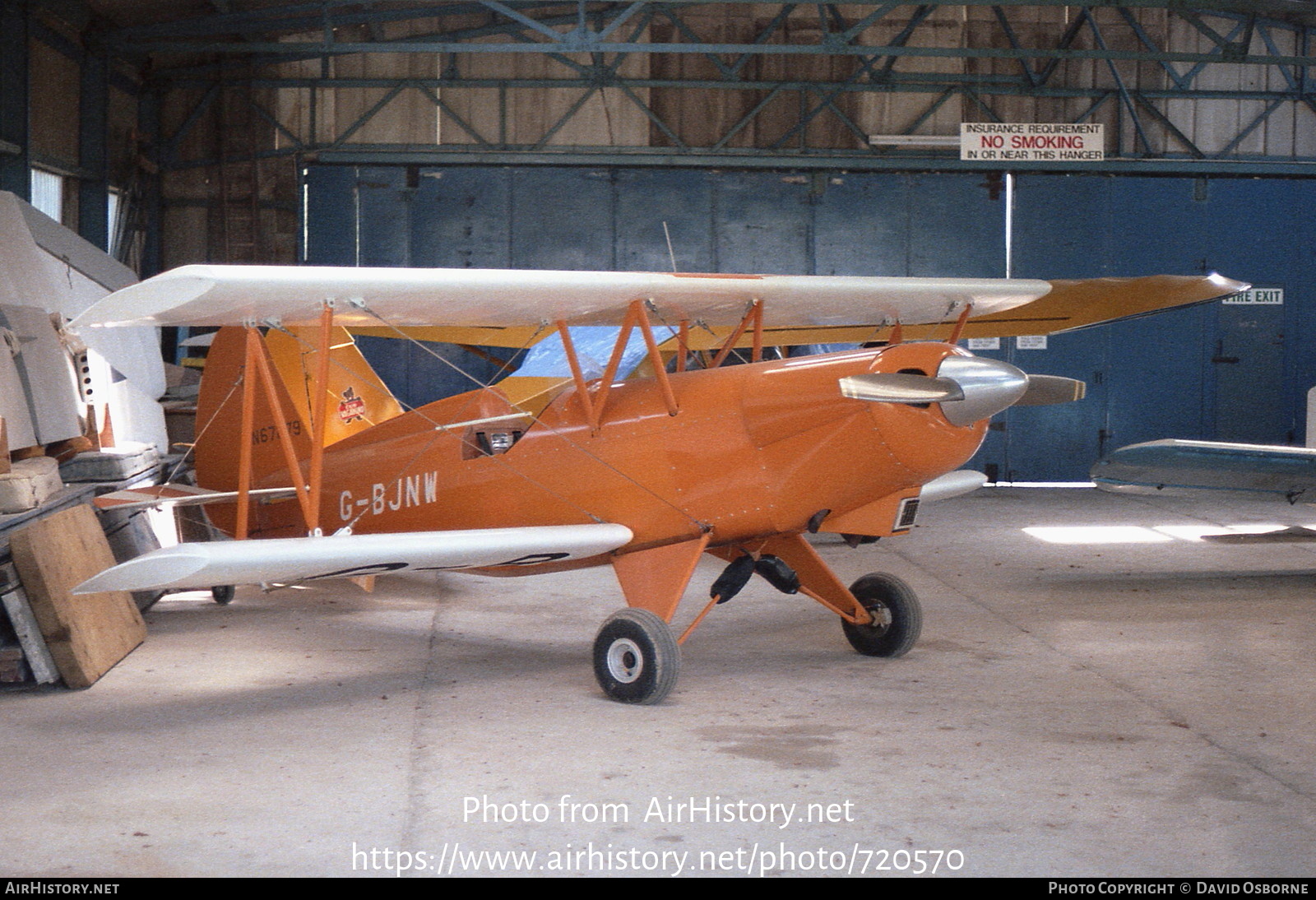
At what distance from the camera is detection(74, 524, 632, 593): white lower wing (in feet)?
14.1

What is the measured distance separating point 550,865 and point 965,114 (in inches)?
573

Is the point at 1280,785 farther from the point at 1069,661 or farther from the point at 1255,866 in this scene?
the point at 1069,661

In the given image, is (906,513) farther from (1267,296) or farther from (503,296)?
(1267,296)

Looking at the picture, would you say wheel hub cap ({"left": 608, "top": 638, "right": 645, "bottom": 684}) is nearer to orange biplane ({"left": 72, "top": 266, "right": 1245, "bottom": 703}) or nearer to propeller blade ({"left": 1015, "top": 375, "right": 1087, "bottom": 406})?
orange biplane ({"left": 72, "top": 266, "right": 1245, "bottom": 703})

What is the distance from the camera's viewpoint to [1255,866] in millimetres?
3443

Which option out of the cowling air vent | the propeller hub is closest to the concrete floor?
the cowling air vent

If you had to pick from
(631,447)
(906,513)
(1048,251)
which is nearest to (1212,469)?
(906,513)

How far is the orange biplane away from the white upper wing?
0.01m

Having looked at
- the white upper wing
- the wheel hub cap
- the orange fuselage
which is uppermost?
the white upper wing

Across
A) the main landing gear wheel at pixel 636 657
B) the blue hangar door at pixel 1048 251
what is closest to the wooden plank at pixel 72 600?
the main landing gear wheel at pixel 636 657

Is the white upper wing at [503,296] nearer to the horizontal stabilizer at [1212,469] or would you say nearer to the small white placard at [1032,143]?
the horizontal stabilizer at [1212,469]

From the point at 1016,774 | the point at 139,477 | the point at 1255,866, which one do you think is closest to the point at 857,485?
the point at 1016,774

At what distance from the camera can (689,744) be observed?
4672 millimetres

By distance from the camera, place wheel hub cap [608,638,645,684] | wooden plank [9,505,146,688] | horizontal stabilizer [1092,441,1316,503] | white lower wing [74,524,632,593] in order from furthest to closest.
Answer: horizontal stabilizer [1092,441,1316,503]
wooden plank [9,505,146,688]
wheel hub cap [608,638,645,684]
white lower wing [74,524,632,593]
